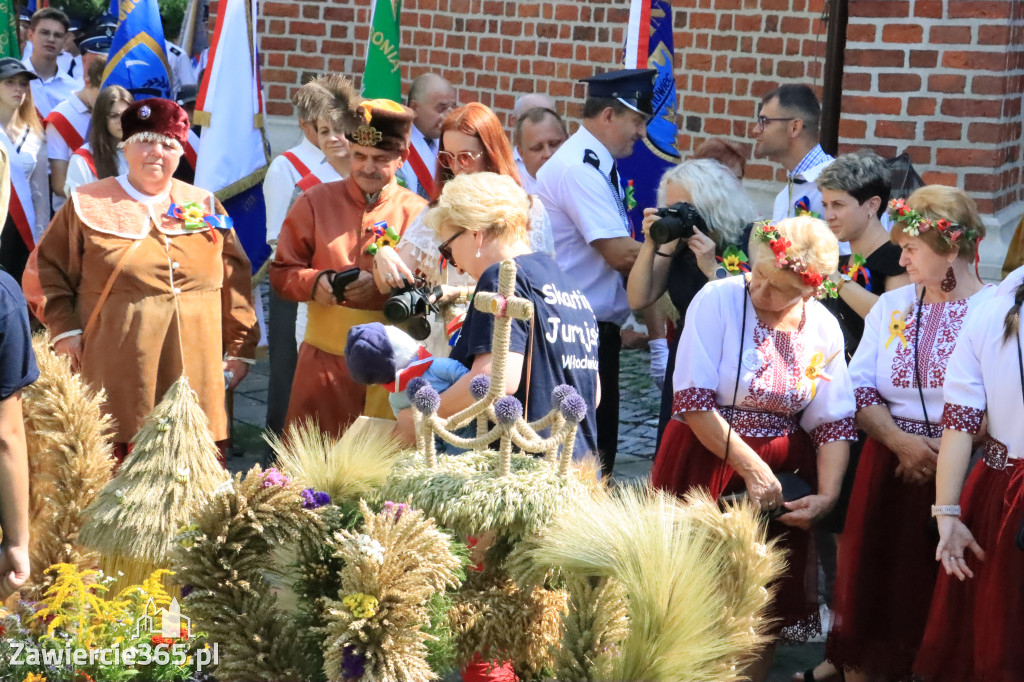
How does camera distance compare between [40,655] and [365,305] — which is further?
[365,305]

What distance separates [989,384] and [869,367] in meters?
0.61

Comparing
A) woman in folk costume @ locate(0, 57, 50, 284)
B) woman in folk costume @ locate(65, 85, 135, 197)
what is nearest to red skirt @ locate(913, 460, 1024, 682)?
woman in folk costume @ locate(65, 85, 135, 197)

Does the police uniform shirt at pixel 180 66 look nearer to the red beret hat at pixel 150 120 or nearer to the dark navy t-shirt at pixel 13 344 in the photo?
the red beret hat at pixel 150 120

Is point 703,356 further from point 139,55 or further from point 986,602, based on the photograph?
point 139,55

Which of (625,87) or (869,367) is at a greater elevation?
(625,87)

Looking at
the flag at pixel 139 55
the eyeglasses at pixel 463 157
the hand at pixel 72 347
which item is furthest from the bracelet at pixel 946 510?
the flag at pixel 139 55

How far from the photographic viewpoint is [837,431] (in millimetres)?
3447

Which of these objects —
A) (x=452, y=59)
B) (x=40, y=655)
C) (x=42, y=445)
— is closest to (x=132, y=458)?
(x=42, y=445)

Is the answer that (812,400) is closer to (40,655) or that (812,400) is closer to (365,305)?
(365,305)

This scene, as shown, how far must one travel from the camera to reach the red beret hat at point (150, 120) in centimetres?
421

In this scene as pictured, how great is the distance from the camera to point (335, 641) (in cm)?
210

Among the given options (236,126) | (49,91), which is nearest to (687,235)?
(236,126)

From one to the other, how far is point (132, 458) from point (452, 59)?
6.75 m

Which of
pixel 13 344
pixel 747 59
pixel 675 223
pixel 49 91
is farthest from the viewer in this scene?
pixel 49 91
